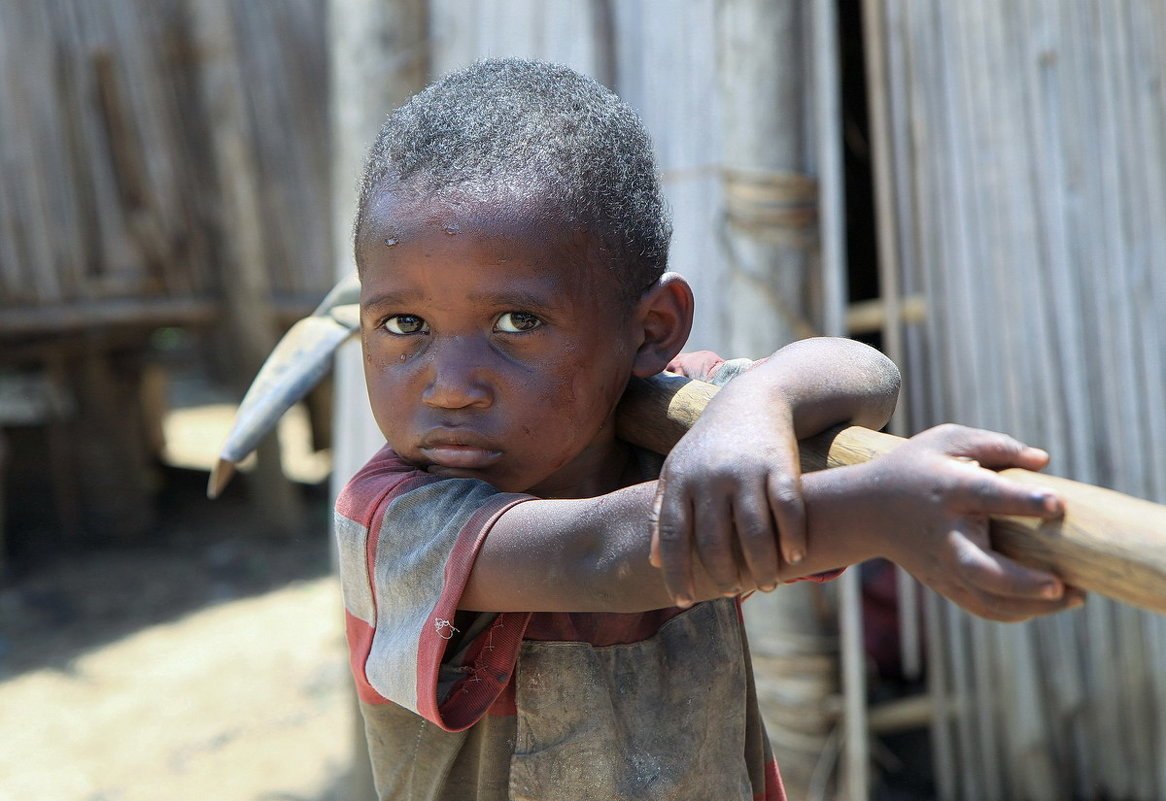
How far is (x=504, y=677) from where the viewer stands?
1.21 metres

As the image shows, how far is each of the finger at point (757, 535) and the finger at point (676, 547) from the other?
46mm

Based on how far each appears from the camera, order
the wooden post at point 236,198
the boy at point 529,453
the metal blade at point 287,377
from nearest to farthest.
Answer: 1. the boy at point 529,453
2. the metal blade at point 287,377
3. the wooden post at point 236,198

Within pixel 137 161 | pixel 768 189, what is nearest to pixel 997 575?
pixel 768 189

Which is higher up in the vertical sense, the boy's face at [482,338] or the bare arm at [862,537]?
the boy's face at [482,338]

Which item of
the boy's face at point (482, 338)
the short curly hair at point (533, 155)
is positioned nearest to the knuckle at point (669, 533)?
the boy's face at point (482, 338)

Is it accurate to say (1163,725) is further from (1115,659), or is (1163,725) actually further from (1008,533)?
(1008,533)

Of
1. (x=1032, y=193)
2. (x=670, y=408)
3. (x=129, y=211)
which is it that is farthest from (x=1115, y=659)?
(x=129, y=211)

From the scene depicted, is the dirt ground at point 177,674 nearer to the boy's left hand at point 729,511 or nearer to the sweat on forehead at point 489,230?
the sweat on forehead at point 489,230

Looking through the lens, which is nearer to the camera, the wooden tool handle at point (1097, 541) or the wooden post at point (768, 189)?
the wooden tool handle at point (1097, 541)

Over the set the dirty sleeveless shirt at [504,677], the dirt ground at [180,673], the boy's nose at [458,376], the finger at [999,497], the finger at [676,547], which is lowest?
the dirt ground at [180,673]

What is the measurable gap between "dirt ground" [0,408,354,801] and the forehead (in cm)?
224

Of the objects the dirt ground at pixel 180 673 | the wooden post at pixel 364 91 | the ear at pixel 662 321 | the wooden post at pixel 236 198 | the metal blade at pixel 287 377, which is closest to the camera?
the ear at pixel 662 321

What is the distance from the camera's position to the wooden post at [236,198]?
5.81 meters

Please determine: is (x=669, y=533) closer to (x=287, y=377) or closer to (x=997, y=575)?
(x=997, y=575)
